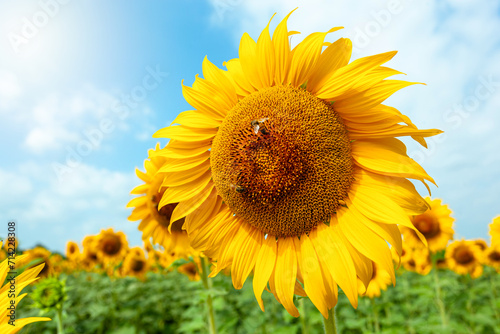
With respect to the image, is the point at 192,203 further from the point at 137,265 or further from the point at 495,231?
the point at 137,265

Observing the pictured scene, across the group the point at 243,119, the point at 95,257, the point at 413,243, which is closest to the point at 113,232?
the point at 95,257

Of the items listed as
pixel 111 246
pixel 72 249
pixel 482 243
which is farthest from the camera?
pixel 72 249

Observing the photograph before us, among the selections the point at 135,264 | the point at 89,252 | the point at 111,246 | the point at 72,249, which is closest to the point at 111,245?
the point at 111,246

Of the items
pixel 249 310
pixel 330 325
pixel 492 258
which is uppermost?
pixel 330 325

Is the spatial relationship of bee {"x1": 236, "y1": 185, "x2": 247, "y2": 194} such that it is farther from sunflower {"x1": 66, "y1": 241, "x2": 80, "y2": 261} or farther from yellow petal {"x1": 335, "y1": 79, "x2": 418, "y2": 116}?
sunflower {"x1": 66, "y1": 241, "x2": 80, "y2": 261}

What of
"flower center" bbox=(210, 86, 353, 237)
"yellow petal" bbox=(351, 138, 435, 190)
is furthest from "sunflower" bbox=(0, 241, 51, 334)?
"yellow petal" bbox=(351, 138, 435, 190)

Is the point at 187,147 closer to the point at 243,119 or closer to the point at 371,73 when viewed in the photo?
the point at 243,119

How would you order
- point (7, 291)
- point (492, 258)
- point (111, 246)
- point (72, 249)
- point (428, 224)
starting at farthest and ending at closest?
point (72, 249)
point (492, 258)
point (111, 246)
point (428, 224)
point (7, 291)
